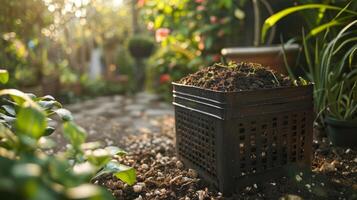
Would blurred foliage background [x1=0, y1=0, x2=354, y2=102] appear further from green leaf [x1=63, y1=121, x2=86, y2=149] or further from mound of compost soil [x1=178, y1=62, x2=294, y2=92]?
green leaf [x1=63, y1=121, x2=86, y2=149]

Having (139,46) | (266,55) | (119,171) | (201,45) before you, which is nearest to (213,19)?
(201,45)

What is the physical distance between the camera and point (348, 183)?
1269 mm

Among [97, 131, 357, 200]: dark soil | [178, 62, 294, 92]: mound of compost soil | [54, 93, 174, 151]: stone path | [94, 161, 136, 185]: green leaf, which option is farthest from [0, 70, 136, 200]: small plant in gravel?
[54, 93, 174, 151]: stone path

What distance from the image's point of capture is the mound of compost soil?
1315mm

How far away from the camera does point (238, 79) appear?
4.40 feet

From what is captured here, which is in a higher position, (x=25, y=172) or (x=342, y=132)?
(x=25, y=172)

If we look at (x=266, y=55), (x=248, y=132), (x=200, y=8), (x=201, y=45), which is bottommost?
(x=248, y=132)

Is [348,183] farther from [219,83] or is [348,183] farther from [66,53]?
[66,53]

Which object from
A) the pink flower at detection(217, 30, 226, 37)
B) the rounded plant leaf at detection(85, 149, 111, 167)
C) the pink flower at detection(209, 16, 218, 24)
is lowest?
the rounded plant leaf at detection(85, 149, 111, 167)

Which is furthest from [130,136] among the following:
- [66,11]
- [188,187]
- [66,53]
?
[66,53]

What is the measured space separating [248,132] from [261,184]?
0.22m

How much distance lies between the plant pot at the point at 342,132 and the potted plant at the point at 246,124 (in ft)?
1.27

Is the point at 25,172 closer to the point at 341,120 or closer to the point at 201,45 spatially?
the point at 341,120

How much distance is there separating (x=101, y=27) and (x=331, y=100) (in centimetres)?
591
